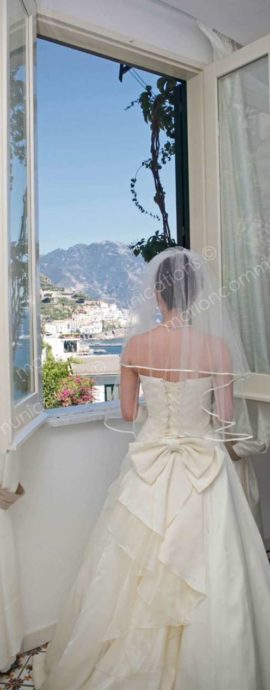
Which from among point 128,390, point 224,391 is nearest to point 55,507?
point 128,390

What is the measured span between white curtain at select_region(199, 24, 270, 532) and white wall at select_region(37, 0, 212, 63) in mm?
97

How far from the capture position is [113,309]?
8.28 ft

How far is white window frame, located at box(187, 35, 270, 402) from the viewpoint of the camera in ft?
8.04

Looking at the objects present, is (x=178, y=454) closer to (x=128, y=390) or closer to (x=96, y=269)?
(x=128, y=390)

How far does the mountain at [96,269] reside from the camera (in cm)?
238

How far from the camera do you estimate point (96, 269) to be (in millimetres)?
2512

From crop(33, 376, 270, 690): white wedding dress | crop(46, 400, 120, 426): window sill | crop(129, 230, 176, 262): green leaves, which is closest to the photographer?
crop(33, 376, 270, 690): white wedding dress

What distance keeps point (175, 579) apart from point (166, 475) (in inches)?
12.0

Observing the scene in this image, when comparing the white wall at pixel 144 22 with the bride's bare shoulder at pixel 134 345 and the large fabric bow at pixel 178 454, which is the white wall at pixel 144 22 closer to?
the bride's bare shoulder at pixel 134 345

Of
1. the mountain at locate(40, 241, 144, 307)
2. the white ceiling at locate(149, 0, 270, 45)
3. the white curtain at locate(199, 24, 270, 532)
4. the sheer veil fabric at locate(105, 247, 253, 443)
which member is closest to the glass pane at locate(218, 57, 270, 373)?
the white curtain at locate(199, 24, 270, 532)

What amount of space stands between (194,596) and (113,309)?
135 cm

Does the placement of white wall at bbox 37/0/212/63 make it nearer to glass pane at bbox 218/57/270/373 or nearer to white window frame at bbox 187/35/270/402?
white window frame at bbox 187/35/270/402

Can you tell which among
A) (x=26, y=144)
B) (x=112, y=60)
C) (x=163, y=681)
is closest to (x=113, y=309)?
(x=26, y=144)

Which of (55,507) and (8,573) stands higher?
(55,507)
